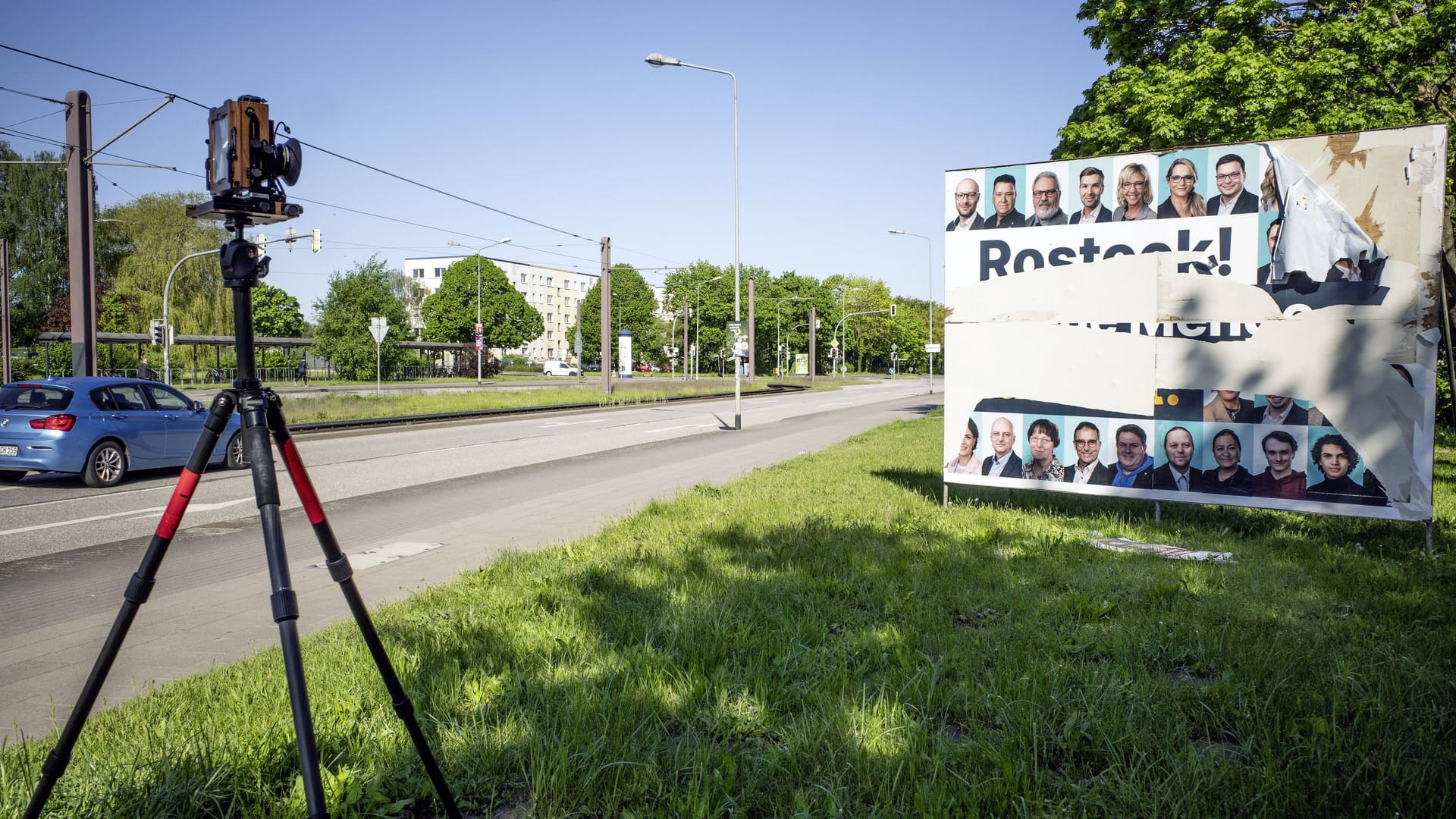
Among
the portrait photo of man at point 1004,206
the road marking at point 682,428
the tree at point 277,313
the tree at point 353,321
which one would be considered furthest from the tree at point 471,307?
the portrait photo of man at point 1004,206

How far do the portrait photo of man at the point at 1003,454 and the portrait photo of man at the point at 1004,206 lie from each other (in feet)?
5.69

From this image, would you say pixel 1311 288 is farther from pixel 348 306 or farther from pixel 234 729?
pixel 348 306

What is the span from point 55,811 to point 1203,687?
13.2ft

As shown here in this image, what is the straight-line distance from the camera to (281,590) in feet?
7.07

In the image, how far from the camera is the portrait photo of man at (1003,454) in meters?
7.78

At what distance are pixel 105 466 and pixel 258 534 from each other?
509cm

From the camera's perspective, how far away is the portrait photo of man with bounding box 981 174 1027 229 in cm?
769

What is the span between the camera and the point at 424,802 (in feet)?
9.27

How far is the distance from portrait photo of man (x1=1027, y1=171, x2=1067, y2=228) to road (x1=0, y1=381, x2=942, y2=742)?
16.7ft

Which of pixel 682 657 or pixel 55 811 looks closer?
pixel 55 811

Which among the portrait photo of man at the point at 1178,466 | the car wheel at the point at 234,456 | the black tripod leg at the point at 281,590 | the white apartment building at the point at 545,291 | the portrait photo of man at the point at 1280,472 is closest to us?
the black tripod leg at the point at 281,590

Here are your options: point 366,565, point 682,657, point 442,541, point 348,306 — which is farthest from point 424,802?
point 348,306

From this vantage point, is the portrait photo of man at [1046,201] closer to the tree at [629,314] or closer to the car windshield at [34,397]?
the car windshield at [34,397]

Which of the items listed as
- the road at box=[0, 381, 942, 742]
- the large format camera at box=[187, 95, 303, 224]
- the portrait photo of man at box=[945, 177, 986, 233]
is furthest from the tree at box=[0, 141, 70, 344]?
the large format camera at box=[187, 95, 303, 224]
